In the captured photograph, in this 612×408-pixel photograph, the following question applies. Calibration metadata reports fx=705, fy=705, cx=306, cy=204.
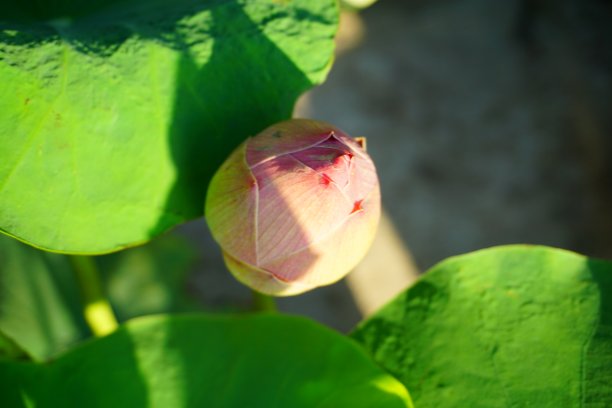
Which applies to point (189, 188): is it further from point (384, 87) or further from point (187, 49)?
point (384, 87)

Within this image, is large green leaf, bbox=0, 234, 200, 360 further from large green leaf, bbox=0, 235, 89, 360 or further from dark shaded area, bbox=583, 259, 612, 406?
dark shaded area, bbox=583, 259, 612, 406

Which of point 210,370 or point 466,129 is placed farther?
point 466,129

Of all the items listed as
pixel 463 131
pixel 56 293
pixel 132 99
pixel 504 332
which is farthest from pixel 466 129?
pixel 132 99

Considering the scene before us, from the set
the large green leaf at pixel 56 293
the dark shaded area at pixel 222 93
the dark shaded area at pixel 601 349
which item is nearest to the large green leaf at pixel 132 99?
the dark shaded area at pixel 222 93

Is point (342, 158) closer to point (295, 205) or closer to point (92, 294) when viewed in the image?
point (295, 205)

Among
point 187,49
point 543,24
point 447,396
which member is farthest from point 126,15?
point 543,24

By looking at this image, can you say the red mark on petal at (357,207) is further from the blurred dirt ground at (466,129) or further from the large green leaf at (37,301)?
the blurred dirt ground at (466,129)
